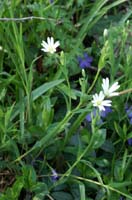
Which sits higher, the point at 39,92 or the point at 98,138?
the point at 39,92

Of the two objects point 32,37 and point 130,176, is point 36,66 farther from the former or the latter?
point 130,176

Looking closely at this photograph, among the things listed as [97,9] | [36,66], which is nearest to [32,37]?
[36,66]

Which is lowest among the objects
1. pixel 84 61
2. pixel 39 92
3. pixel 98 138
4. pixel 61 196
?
pixel 61 196

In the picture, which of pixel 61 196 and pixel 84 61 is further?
pixel 84 61

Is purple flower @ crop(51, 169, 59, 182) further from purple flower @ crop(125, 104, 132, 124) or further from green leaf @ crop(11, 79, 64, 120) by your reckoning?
purple flower @ crop(125, 104, 132, 124)

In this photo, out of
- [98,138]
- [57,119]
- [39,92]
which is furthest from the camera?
[57,119]

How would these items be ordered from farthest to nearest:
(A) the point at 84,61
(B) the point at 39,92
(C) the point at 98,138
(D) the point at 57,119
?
1. (A) the point at 84,61
2. (D) the point at 57,119
3. (B) the point at 39,92
4. (C) the point at 98,138

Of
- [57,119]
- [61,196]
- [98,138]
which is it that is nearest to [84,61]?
[57,119]

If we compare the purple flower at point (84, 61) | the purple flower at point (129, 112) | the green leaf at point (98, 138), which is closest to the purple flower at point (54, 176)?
the green leaf at point (98, 138)

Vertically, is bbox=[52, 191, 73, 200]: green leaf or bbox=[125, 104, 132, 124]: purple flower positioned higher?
bbox=[125, 104, 132, 124]: purple flower

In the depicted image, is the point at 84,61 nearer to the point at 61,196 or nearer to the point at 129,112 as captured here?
the point at 129,112

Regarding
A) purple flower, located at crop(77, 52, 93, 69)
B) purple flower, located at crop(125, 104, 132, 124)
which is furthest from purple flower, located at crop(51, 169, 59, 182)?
purple flower, located at crop(77, 52, 93, 69)

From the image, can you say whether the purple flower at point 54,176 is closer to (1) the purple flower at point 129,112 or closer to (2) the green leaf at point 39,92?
(2) the green leaf at point 39,92
